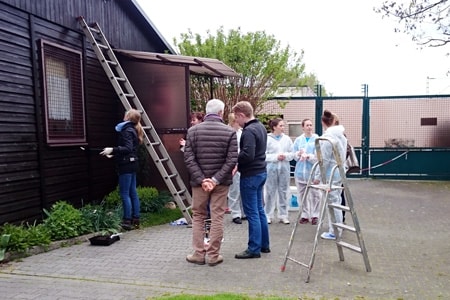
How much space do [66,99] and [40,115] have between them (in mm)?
869

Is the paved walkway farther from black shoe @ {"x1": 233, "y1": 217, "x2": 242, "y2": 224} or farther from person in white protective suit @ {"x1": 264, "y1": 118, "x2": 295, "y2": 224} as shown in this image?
person in white protective suit @ {"x1": 264, "y1": 118, "x2": 295, "y2": 224}

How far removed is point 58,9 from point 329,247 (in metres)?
5.72

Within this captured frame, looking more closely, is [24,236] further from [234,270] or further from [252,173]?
[252,173]

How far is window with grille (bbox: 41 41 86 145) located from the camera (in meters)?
6.47

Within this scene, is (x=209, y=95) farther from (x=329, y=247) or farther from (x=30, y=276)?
(x=30, y=276)

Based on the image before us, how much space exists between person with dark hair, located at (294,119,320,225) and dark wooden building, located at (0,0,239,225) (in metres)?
2.55

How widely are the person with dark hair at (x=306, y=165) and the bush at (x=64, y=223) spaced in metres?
3.50

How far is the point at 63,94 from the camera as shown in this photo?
693cm

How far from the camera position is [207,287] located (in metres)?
4.18

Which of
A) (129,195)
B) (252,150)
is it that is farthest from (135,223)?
(252,150)

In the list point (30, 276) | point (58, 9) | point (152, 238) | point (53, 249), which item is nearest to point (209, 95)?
point (58, 9)

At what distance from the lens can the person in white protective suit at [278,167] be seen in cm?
680

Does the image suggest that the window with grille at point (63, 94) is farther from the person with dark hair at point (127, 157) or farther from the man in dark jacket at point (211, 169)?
the man in dark jacket at point (211, 169)

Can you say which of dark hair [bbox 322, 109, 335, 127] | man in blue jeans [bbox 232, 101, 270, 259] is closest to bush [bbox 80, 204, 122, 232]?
man in blue jeans [bbox 232, 101, 270, 259]
